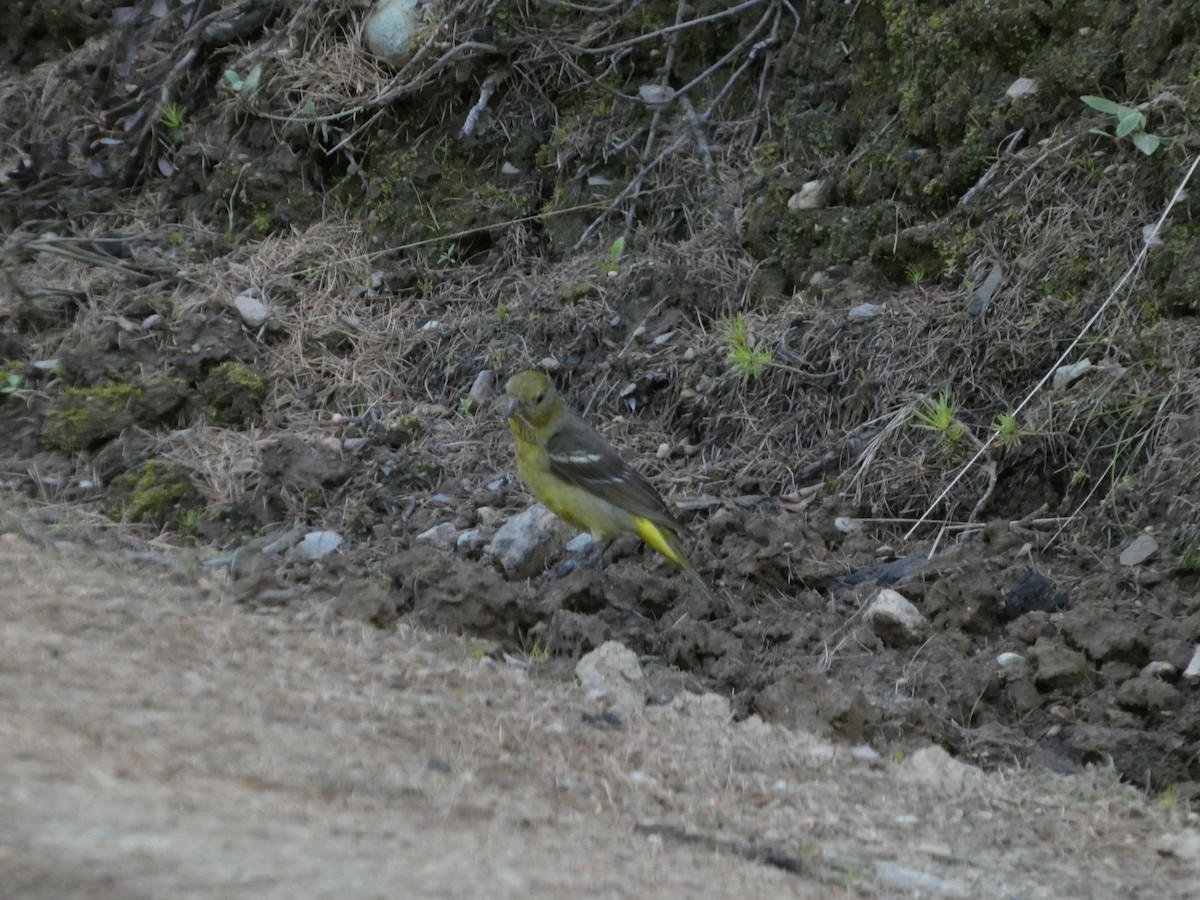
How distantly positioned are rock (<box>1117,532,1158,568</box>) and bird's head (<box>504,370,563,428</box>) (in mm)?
2494

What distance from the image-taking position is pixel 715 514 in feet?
19.9

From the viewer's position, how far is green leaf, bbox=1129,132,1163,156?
594 cm

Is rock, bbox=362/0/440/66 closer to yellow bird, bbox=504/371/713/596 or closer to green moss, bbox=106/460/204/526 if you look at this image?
yellow bird, bbox=504/371/713/596

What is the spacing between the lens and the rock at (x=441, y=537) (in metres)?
6.16

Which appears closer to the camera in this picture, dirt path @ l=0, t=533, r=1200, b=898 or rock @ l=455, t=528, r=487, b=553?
dirt path @ l=0, t=533, r=1200, b=898

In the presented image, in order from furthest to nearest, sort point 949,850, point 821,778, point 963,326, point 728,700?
point 963,326 < point 728,700 < point 821,778 < point 949,850

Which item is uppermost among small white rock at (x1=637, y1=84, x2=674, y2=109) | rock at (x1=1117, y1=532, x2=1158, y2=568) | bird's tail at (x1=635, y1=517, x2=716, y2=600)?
small white rock at (x1=637, y1=84, x2=674, y2=109)

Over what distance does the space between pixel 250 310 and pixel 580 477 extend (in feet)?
8.38

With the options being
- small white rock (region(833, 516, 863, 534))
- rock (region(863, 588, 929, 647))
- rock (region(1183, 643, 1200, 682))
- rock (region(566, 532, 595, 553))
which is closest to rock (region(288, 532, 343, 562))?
rock (region(566, 532, 595, 553))

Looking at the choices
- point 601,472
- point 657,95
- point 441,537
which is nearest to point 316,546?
point 441,537

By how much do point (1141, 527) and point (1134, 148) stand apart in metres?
1.79

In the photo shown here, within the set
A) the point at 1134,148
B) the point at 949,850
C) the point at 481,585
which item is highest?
the point at 1134,148

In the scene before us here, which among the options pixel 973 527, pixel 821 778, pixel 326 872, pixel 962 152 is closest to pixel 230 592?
pixel 821 778

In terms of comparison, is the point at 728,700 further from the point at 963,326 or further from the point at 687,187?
the point at 687,187
